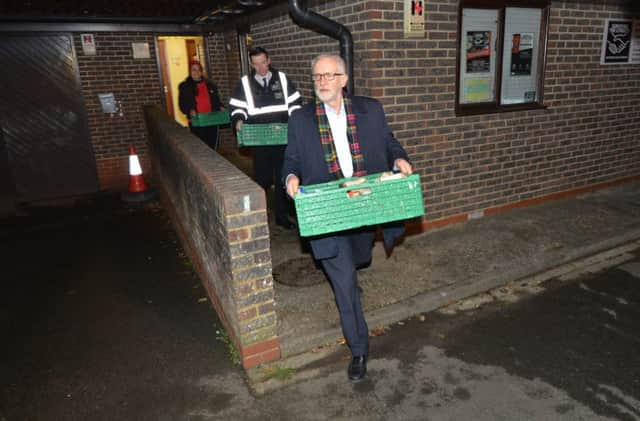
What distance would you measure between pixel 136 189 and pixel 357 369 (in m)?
6.77

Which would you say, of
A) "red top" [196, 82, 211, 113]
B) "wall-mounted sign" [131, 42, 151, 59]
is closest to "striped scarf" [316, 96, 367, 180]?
"red top" [196, 82, 211, 113]

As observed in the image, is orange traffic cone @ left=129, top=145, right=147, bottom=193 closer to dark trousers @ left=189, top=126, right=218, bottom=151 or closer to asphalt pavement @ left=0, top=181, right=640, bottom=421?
dark trousers @ left=189, top=126, right=218, bottom=151

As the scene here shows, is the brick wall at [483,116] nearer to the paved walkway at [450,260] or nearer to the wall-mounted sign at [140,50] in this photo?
the paved walkway at [450,260]

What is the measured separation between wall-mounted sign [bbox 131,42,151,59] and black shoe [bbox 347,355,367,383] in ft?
30.4

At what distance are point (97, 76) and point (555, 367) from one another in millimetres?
10169

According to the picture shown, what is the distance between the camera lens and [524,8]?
20.2 ft

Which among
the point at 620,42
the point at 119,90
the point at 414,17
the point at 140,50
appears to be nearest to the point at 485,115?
the point at 414,17

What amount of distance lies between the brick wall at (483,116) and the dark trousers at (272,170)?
119cm

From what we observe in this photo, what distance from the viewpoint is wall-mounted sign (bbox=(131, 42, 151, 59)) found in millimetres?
10305

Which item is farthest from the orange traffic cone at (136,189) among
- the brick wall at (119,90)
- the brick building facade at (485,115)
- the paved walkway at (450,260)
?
the paved walkway at (450,260)

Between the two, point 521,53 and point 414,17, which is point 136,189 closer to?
point 414,17

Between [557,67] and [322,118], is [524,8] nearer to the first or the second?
[557,67]

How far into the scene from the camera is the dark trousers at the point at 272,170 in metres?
6.34

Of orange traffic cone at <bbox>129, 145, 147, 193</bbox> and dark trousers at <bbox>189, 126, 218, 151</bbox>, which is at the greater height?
dark trousers at <bbox>189, 126, 218, 151</bbox>
